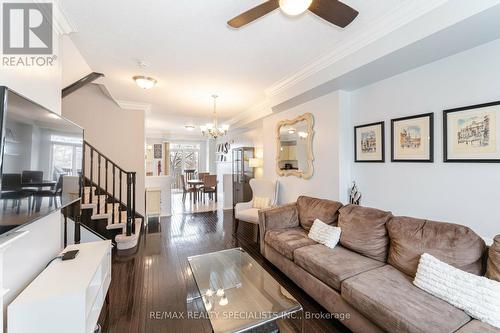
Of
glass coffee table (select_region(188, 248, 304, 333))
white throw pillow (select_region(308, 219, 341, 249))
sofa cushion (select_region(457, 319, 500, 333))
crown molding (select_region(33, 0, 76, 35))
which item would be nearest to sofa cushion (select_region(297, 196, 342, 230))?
white throw pillow (select_region(308, 219, 341, 249))

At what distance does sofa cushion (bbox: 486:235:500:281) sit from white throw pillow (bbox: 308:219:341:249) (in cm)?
115

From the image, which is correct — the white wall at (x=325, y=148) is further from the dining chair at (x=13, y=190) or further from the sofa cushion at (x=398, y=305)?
the dining chair at (x=13, y=190)

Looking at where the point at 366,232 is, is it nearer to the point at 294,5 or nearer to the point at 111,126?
the point at 294,5

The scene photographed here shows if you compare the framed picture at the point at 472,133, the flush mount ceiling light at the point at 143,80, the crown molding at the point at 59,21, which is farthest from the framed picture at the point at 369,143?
the crown molding at the point at 59,21

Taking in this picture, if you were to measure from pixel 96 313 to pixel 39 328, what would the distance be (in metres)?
0.40

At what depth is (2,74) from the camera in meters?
1.35

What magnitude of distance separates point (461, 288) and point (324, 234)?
1.20 meters

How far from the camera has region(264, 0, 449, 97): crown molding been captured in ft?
5.87

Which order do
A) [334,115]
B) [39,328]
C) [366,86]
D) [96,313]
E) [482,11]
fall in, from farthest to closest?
1. [334,115]
2. [366,86]
3. [96,313]
4. [482,11]
5. [39,328]

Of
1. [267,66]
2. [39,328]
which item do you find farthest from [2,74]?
[267,66]

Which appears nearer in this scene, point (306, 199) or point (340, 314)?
point (340, 314)

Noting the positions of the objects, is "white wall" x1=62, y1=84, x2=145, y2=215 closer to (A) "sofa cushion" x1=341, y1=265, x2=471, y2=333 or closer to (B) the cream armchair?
(B) the cream armchair

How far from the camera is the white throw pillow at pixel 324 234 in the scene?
240cm

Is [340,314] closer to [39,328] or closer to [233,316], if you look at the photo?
[233,316]
